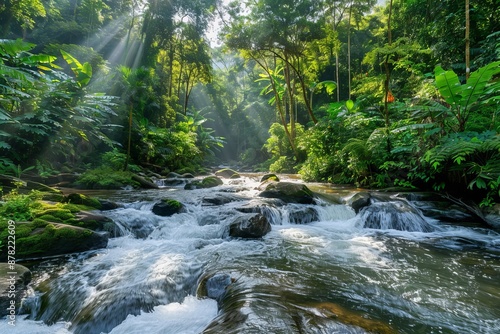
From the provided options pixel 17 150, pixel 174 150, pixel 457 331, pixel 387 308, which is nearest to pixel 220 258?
pixel 387 308

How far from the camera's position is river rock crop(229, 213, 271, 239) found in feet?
17.4

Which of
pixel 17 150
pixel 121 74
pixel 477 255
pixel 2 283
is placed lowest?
pixel 477 255

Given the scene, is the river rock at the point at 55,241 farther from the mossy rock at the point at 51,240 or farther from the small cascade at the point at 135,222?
the small cascade at the point at 135,222

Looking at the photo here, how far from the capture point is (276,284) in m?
3.17

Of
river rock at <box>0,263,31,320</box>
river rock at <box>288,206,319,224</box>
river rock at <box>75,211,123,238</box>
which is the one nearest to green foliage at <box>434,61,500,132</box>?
river rock at <box>288,206,319,224</box>

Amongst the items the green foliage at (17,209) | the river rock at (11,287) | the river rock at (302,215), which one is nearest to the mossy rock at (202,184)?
the river rock at (302,215)

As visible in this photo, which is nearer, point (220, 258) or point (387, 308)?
point (387, 308)

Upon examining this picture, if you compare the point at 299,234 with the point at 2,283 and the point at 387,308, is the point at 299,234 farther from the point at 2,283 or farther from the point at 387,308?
the point at 2,283

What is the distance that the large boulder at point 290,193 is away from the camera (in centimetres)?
778

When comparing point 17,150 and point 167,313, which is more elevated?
point 17,150

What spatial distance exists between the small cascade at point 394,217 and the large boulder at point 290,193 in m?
1.70

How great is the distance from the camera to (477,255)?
4.30 meters

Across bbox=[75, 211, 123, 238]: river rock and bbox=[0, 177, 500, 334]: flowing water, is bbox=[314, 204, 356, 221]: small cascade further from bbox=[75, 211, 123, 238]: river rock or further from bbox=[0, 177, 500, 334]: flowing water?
bbox=[75, 211, 123, 238]: river rock

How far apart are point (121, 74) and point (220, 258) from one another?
1340 cm
